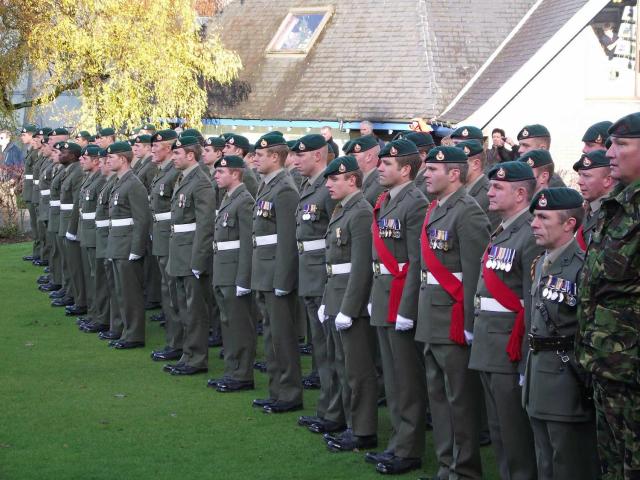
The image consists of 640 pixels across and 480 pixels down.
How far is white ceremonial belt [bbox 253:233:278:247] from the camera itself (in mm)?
9484

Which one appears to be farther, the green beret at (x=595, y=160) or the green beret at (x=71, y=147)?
the green beret at (x=71, y=147)

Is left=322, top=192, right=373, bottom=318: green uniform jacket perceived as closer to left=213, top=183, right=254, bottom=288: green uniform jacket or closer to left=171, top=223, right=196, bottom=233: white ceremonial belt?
left=213, top=183, right=254, bottom=288: green uniform jacket

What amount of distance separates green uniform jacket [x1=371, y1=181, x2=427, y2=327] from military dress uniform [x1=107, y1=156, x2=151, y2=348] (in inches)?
192

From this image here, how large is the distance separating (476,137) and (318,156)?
6.92 feet

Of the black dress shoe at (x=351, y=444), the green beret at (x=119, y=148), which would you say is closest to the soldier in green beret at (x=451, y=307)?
the black dress shoe at (x=351, y=444)

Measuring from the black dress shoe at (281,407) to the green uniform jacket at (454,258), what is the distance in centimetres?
245

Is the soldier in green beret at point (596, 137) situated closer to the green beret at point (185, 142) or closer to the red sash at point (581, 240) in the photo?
the red sash at point (581, 240)

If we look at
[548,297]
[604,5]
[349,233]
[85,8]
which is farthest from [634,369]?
[85,8]

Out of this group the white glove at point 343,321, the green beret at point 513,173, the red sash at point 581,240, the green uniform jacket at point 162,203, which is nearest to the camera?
the red sash at point 581,240

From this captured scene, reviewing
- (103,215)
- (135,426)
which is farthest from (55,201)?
(135,426)

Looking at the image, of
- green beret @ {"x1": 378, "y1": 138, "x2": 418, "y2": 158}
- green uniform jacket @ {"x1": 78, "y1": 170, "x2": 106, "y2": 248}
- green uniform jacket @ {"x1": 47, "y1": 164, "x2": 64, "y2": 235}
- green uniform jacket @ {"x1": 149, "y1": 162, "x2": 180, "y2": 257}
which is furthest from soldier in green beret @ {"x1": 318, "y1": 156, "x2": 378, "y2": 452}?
green uniform jacket @ {"x1": 47, "y1": 164, "x2": 64, "y2": 235}

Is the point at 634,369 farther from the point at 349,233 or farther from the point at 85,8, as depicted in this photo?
the point at 85,8

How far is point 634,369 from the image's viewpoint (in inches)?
196

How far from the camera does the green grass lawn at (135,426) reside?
7797 millimetres
